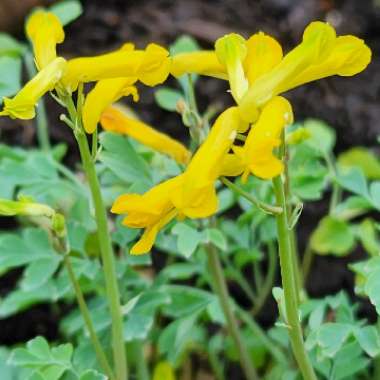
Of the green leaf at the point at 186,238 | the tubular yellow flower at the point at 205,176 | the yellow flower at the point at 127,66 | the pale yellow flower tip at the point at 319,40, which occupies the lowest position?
the green leaf at the point at 186,238

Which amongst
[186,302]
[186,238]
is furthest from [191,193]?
[186,302]

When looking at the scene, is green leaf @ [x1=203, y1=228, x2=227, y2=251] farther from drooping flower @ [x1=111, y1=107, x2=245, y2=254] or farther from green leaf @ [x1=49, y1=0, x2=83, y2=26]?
green leaf @ [x1=49, y1=0, x2=83, y2=26]

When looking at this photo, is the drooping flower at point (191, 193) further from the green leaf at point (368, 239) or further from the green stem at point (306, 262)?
the green stem at point (306, 262)

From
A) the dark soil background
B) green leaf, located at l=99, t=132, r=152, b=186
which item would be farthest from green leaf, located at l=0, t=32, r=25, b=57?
green leaf, located at l=99, t=132, r=152, b=186

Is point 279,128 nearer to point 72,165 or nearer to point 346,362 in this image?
point 346,362

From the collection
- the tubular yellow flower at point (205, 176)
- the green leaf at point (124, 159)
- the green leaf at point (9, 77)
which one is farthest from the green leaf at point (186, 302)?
the tubular yellow flower at point (205, 176)

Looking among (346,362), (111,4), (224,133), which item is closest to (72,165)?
(111,4)
